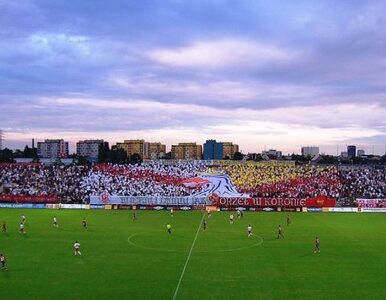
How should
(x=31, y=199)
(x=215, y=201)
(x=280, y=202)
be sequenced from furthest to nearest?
(x=31, y=199) < (x=215, y=201) < (x=280, y=202)

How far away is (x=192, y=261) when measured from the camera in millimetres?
35406

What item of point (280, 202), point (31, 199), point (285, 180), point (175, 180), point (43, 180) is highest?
point (285, 180)

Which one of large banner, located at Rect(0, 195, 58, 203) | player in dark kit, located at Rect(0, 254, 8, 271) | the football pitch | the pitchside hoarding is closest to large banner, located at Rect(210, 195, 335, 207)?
the pitchside hoarding

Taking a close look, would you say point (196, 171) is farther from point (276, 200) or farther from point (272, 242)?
point (272, 242)

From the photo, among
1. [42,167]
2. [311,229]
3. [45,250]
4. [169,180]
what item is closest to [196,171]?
[169,180]

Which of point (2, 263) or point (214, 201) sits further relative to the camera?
point (214, 201)

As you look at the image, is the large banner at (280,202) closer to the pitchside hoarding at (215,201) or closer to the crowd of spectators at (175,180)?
the pitchside hoarding at (215,201)

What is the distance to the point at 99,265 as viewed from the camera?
3381 cm

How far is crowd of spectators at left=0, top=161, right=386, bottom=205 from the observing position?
Result: 83.8 meters

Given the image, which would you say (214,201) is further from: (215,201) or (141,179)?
(141,179)

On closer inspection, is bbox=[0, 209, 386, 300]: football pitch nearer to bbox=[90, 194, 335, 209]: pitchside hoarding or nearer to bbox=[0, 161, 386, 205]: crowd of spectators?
bbox=[90, 194, 335, 209]: pitchside hoarding

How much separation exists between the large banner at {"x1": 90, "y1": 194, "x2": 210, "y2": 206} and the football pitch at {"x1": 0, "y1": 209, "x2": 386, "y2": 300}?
17.6m

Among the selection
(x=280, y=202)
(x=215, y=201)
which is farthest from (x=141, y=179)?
(x=280, y=202)

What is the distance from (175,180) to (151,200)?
511 inches
